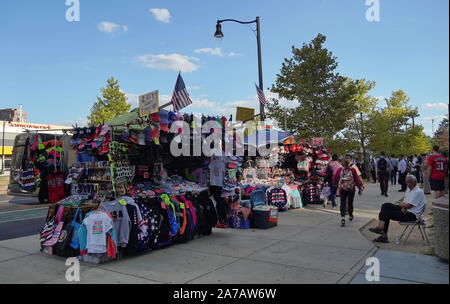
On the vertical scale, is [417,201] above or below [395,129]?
below

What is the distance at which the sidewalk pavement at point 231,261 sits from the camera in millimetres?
4855

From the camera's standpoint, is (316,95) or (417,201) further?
(316,95)

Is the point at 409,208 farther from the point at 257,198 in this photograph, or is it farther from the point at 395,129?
the point at 395,129

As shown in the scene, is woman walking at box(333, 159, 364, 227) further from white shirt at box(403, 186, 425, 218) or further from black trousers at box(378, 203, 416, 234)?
white shirt at box(403, 186, 425, 218)

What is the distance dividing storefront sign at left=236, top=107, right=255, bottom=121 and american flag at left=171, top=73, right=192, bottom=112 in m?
2.01

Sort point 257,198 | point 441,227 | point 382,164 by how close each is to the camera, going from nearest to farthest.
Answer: point 441,227 < point 257,198 < point 382,164

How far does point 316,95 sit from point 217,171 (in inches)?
561

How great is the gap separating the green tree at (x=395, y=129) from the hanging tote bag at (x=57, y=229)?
85.8 ft

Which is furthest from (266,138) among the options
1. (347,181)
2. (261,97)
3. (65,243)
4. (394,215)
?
(65,243)

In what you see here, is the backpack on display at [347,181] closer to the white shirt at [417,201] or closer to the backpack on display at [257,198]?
the white shirt at [417,201]

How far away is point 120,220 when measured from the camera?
18.9 feet

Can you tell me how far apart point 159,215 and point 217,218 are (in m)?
1.70

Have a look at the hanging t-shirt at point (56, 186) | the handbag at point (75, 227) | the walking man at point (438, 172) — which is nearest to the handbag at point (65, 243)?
the handbag at point (75, 227)

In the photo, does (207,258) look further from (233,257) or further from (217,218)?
(217,218)
